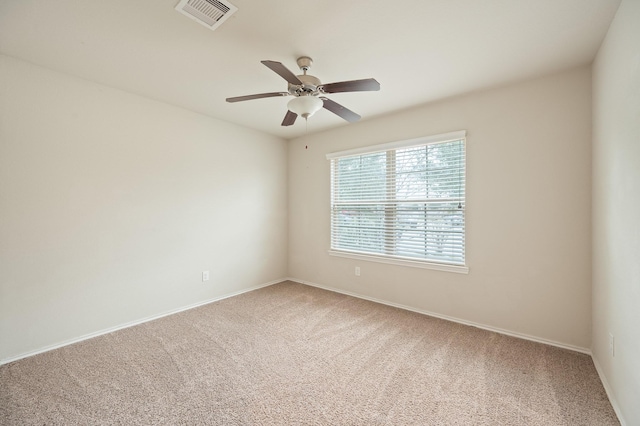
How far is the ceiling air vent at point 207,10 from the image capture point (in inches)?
64.3

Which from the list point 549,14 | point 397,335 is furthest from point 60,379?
point 549,14

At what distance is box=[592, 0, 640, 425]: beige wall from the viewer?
4.74 ft

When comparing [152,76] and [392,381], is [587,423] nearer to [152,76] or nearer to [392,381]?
[392,381]

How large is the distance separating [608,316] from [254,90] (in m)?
3.50

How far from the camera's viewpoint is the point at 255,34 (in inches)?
75.7

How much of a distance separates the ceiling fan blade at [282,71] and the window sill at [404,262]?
7.99ft

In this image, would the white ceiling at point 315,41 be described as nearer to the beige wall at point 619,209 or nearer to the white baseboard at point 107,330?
the beige wall at point 619,209

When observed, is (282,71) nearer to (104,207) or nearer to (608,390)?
(104,207)

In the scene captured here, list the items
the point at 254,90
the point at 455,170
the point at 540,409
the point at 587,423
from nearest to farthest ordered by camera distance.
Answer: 1. the point at 587,423
2. the point at 540,409
3. the point at 254,90
4. the point at 455,170

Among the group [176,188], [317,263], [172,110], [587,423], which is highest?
[172,110]

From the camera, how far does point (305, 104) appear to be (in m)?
2.19

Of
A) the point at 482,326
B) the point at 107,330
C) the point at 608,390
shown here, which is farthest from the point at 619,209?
the point at 107,330

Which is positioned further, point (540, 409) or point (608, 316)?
point (608, 316)

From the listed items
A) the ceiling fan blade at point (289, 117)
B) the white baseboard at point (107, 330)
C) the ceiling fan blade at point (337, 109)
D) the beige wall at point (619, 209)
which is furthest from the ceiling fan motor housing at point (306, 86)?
the white baseboard at point (107, 330)
